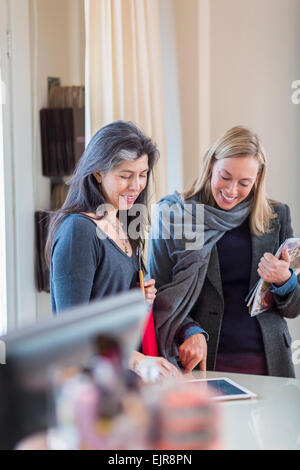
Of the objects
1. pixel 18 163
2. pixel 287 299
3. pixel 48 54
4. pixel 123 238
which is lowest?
pixel 287 299

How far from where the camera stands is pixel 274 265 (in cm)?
167

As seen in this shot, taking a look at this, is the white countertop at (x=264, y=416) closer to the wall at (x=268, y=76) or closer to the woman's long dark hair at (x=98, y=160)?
the woman's long dark hair at (x=98, y=160)

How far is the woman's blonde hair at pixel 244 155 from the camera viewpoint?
67.3 inches

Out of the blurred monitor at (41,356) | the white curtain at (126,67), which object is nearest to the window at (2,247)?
the white curtain at (126,67)

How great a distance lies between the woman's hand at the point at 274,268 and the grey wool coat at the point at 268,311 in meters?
0.05

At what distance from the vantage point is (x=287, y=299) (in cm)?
173

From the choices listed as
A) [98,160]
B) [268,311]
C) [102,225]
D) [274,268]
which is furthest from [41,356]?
[268,311]

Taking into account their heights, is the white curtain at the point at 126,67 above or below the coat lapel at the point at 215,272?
above

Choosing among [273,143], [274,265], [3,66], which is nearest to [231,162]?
[274,265]

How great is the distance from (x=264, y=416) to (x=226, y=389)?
6.2 inches

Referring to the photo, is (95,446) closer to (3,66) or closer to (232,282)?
(232,282)

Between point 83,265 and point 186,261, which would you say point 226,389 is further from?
point 186,261

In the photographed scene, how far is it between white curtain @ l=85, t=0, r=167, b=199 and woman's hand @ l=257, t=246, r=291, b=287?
760 mm

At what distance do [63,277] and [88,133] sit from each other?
1.03m
